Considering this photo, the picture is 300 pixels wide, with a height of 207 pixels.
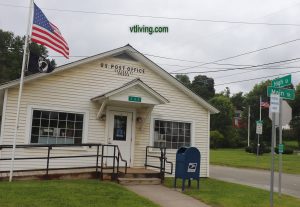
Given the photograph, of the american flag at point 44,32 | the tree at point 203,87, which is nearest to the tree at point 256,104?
the tree at point 203,87

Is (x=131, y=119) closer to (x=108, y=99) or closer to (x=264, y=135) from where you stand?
(x=108, y=99)

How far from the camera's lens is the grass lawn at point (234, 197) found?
10.4 metres

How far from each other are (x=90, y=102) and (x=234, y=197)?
662cm

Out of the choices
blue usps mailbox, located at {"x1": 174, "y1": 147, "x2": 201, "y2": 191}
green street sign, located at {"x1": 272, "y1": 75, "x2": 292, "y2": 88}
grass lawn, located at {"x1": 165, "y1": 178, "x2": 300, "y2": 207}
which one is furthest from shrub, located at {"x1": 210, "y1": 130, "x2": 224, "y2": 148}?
green street sign, located at {"x1": 272, "y1": 75, "x2": 292, "y2": 88}

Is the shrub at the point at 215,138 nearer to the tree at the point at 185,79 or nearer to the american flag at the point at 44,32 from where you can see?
the tree at the point at 185,79

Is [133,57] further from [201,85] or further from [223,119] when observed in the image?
[201,85]

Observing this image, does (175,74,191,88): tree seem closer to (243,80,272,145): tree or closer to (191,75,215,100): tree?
(191,75,215,100): tree

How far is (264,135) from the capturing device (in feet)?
227

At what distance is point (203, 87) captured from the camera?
3342 inches

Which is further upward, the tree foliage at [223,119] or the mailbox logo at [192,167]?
the tree foliage at [223,119]

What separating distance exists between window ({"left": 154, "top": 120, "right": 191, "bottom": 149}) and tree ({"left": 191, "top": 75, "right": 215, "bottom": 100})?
2619 inches

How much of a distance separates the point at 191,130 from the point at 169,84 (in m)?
2.29

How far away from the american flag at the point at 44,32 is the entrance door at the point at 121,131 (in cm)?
360

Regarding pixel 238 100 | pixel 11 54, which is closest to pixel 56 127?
pixel 11 54
